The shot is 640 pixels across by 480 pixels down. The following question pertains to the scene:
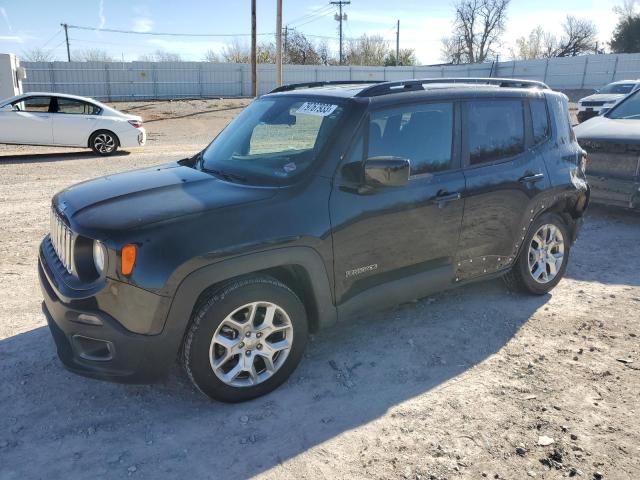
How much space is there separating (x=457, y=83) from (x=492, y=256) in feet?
4.69

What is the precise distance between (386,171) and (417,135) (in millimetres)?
667

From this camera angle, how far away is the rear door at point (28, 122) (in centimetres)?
1305

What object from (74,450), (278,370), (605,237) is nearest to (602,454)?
(278,370)

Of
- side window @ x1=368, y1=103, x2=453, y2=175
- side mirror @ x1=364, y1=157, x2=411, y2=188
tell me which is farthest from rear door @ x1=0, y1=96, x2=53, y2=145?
side mirror @ x1=364, y1=157, x2=411, y2=188

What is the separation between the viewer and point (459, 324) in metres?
4.34

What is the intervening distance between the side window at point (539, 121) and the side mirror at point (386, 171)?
6.02 ft

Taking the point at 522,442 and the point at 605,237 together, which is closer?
the point at 522,442

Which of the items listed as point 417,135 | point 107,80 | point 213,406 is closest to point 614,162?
point 417,135

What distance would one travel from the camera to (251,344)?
3219mm

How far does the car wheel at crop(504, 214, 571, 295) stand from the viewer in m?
4.72

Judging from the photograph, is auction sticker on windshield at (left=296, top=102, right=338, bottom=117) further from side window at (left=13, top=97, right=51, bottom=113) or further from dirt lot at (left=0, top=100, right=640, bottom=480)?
side window at (left=13, top=97, right=51, bottom=113)

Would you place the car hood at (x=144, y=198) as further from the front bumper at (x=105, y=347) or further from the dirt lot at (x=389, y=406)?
the dirt lot at (x=389, y=406)

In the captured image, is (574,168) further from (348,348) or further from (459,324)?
(348,348)

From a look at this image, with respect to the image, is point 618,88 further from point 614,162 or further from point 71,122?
point 71,122
